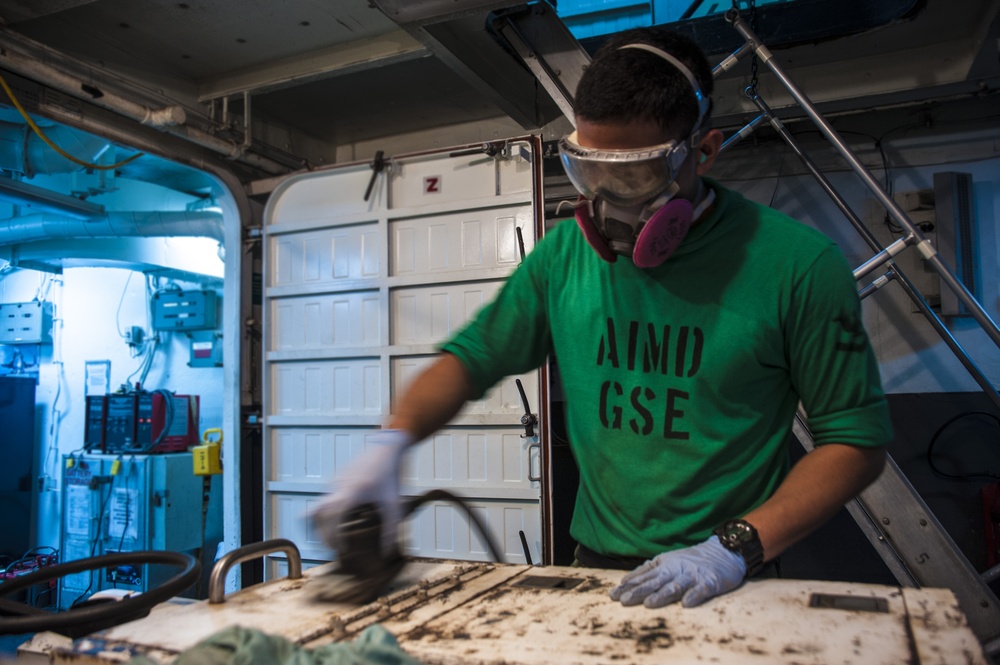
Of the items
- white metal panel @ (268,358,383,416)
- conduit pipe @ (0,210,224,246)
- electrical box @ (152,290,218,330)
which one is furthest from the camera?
electrical box @ (152,290,218,330)

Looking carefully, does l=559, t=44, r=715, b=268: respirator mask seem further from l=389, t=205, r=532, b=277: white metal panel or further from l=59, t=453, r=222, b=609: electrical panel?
l=59, t=453, r=222, b=609: electrical panel

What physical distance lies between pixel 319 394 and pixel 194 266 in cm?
524

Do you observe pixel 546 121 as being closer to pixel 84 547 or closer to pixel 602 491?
pixel 602 491

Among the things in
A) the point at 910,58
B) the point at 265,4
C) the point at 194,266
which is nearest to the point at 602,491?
the point at 265,4

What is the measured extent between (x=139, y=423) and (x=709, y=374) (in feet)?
25.2

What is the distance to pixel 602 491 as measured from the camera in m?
→ 1.62

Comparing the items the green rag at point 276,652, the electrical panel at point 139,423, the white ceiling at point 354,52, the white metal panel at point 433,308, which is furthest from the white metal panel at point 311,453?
the green rag at point 276,652

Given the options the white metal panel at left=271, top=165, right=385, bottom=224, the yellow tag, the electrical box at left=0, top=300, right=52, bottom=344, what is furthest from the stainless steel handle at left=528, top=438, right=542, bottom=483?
the electrical box at left=0, top=300, right=52, bottom=344

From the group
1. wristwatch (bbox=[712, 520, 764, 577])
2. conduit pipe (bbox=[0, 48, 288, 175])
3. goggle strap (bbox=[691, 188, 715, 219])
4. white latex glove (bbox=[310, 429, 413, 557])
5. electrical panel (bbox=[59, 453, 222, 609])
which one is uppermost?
conduit pipe (bbox=[0, 48, 288, 175])

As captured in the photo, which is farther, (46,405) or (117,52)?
(46,405)

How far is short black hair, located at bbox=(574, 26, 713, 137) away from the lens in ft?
4.64

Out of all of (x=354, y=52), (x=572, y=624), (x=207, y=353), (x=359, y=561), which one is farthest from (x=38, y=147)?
(x=572, y=624)

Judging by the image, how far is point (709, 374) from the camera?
1.50m

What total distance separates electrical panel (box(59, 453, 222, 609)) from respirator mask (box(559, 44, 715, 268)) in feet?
21.8
